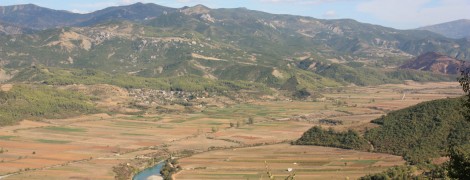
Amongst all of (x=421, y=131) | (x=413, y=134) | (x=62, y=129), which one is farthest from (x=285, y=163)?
(x=62, y=129)

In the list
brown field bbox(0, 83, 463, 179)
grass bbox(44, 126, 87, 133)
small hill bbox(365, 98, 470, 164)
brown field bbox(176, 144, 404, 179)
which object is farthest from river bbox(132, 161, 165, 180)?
grass bbox(44, 126, 87, 133)

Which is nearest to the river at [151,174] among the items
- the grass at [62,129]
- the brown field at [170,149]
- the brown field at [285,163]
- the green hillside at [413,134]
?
the brown field at [285,163]

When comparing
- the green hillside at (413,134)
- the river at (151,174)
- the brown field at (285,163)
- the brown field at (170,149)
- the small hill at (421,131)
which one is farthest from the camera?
the green hillside at (413,134)

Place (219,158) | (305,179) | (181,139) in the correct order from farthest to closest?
1. (181,139)
2. (219,158)
3. (305,179)

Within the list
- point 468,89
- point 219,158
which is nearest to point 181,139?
point 219,158

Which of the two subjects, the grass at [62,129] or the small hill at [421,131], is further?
the grass at [62,129]

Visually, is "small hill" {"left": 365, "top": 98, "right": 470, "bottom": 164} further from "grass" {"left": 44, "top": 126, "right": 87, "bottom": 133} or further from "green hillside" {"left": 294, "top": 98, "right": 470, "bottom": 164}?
"grass" {"left": 44, "top": 126, "right": 87, "bottom": 133}

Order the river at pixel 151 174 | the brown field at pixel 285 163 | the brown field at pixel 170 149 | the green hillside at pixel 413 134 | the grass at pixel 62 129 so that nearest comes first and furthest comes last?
the brown field at pixel 285 163 → the brown field at pixel 170 149 → the river at pixel 151 174 → the green hillside at pixel 413 134 → the grass at pixel 62 129

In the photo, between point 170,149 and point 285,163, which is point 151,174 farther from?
point 170,149

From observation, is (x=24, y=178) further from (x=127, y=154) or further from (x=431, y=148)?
(x=431, y=148)

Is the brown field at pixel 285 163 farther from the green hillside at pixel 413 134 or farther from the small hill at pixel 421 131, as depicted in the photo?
the small hill at pixel 421 131

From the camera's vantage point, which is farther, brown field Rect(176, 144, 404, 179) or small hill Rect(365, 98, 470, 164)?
small hill Rect(365, 98, 470, 164)
